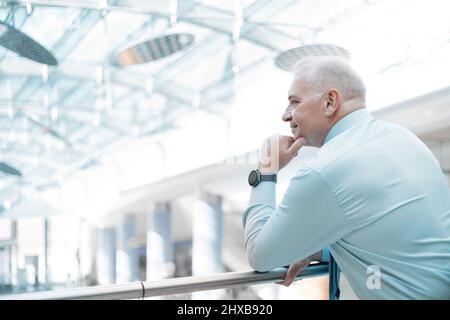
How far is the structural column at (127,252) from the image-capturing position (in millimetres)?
16203

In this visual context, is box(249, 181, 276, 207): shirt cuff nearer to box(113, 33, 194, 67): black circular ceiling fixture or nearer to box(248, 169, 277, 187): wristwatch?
box(248, 169, 277, 187): wristwatch

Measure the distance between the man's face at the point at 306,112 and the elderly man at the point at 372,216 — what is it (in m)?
0.07

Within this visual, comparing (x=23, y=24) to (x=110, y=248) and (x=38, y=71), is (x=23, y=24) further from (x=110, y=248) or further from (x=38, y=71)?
(x=110, y=248)

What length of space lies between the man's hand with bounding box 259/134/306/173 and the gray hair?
0.42 feet

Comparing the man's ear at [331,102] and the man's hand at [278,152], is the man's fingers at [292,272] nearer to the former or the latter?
the man's hand at [278,152]

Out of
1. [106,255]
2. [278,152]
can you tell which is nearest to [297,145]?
[278,152]

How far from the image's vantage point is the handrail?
832mm

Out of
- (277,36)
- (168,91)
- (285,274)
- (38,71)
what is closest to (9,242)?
(38,71)

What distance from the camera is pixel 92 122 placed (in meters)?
13.5

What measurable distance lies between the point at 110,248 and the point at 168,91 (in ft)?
37.6

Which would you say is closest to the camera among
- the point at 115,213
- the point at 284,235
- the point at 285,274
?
the point at 284,235

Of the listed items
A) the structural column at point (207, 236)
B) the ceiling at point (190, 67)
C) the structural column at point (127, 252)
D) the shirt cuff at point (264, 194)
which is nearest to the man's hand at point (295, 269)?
the shirt cuff at point (264, 194)

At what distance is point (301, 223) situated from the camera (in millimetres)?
788

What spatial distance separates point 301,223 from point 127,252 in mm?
16195
